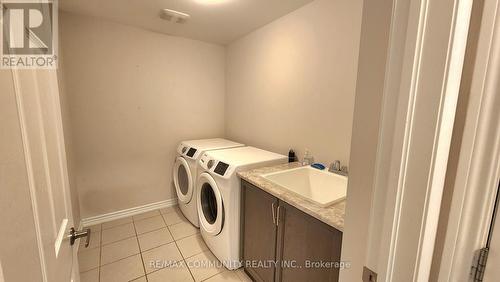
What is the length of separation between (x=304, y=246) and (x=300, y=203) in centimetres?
25

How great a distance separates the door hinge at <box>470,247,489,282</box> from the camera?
0.47 metres

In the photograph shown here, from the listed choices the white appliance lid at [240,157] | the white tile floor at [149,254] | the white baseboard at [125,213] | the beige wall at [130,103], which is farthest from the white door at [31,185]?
the white baseboard at [125,213]

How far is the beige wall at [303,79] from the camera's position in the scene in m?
1.55

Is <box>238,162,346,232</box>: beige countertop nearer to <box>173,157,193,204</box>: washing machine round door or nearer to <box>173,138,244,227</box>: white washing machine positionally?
<box>173,138,244,227</box>: white washing machine

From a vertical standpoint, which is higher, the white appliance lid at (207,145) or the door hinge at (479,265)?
the door hinge at (479,265)

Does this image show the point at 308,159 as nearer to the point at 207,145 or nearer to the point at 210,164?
the point at 210,164

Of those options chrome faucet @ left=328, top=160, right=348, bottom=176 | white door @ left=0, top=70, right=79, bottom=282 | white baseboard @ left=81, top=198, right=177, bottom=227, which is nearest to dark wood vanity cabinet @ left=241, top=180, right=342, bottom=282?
chrome faucet @ left=328, top=160, right=348, bottom=176

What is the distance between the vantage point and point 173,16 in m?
2.01

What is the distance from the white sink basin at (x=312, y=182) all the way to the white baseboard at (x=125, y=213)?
6.14 ft

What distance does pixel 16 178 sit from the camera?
37cm

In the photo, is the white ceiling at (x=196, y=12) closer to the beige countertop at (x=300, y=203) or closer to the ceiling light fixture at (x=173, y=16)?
the ceiling light fixture at (x=173, y=16)

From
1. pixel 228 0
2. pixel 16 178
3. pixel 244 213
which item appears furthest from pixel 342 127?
pixel 16 178

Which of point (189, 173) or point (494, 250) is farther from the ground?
point (494, 250)

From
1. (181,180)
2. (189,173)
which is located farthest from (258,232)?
(181,180)
